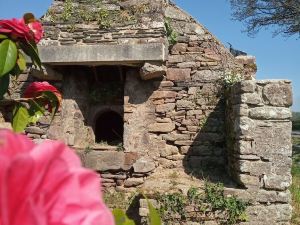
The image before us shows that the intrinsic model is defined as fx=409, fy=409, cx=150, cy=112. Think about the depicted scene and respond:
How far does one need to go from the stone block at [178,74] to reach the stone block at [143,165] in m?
1.34

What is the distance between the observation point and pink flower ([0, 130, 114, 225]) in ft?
1.21

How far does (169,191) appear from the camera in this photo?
5.45 meters

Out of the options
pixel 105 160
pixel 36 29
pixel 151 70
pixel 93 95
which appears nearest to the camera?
pixel 36 29

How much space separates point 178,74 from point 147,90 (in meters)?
0.56

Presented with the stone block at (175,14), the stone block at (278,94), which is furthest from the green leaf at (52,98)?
the stone block at (175,14)

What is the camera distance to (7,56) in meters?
1.36

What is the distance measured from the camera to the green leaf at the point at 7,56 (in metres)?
1.35

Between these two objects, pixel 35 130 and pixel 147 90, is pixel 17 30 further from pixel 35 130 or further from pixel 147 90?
pixel 35 130

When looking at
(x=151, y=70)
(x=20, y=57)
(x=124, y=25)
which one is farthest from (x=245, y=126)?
(x=20, y=57)

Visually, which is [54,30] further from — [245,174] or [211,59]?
[245,174]

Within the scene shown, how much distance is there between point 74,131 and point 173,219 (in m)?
2.24

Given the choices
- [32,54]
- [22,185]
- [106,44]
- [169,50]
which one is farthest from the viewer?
[169,50]

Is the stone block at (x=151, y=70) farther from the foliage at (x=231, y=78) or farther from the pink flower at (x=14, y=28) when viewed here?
the pink flower at (x=14, y=28)

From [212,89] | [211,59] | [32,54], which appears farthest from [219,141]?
[32,54]
